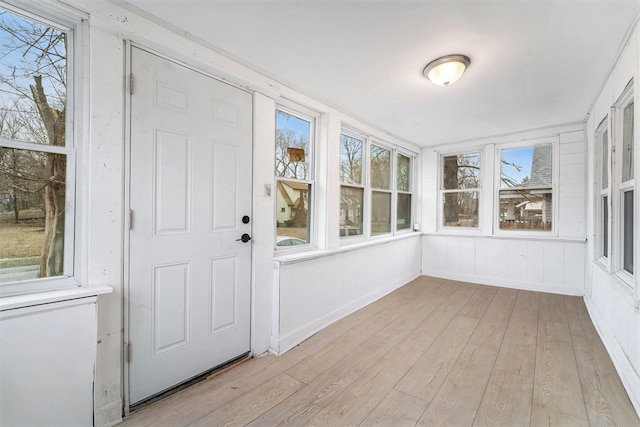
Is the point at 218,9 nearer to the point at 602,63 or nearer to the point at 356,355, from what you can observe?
the point at 356,355

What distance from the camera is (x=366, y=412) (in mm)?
1717

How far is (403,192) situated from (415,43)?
10.3 feet

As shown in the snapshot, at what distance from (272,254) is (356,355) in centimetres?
117

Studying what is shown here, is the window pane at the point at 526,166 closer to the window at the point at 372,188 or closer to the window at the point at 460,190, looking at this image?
the window at the point at 460,190

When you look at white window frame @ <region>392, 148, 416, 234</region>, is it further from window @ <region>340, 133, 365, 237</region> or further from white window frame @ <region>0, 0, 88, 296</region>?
white window frame @ <region>0, 0, 88, 296</region>

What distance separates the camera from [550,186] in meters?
4.10

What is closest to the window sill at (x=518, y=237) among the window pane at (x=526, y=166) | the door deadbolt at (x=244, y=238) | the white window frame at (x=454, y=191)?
the white window frame at (x=454, y=191)

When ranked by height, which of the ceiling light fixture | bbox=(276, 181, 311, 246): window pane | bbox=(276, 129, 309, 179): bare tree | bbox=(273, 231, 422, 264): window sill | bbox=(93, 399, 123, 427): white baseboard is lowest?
bbox=(93, 399, 123, 427): white baseboard

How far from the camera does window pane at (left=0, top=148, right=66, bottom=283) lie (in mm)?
1369

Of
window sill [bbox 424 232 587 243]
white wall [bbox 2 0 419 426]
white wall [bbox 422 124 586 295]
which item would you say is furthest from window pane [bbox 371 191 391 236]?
white wall [bbox 2 0 419 426]

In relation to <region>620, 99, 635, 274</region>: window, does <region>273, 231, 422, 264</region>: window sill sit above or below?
below

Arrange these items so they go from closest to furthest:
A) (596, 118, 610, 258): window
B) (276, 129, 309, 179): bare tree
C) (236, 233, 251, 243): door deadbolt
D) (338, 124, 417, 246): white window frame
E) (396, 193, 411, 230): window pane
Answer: (236, 233, 251, 243): door deadbolt, (276, 129, 309, 179): bare tree, (596, 118, 610, 258): window, (338, 124, 417, 246): white window frame, (396, 193, 411, 230): window pane

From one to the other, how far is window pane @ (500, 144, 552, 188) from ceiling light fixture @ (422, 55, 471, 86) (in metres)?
2.93

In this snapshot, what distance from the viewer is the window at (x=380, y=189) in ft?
13.4
